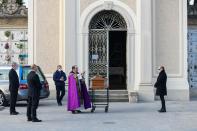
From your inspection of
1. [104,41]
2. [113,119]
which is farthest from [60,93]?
[113,119]

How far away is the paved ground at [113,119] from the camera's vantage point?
51.6 feet

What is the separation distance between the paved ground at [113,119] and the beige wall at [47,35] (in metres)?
3.06

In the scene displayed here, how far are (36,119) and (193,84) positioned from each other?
40.7 feet

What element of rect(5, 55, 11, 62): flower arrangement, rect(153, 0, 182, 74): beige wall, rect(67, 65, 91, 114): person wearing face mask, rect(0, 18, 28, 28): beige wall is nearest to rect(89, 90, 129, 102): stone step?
rect(153, 0, 182, 74): beige wall

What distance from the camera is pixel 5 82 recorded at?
22.5 m

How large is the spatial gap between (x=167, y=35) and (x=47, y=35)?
5.31m

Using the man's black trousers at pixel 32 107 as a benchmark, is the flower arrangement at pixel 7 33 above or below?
above

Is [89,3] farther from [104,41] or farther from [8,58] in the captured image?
[8,58]

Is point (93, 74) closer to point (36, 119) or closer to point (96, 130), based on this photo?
point (36, 119)

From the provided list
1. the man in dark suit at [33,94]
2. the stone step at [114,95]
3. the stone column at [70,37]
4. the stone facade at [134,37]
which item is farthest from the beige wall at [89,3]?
the man in dark suit at [33,94]

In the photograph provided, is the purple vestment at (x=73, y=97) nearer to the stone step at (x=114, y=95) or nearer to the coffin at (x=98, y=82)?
the coffin at (x=98, y=82)

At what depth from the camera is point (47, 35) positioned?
25.2 meters

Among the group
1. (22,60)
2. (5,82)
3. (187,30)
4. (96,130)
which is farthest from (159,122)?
(22,60)

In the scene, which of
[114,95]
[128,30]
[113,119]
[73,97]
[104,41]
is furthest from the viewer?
[104,41]
